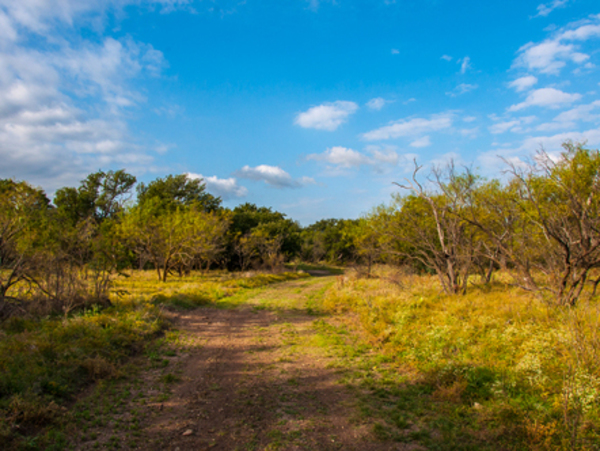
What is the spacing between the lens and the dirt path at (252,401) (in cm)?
459

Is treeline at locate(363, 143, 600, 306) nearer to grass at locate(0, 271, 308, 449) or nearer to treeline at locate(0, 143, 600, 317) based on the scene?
treeline at locate(0, 143, 600, 317)

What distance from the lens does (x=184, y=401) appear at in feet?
19.0

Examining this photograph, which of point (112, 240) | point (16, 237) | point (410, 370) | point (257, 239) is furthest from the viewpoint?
point (257, 239)

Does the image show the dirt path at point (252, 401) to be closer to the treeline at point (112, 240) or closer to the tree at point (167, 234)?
the treeline at point (112, 240)

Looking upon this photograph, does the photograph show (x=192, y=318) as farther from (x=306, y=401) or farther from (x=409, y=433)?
(x=409, y=433)

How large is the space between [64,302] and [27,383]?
6.73 metres

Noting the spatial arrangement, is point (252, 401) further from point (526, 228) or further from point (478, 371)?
point (526, 228)

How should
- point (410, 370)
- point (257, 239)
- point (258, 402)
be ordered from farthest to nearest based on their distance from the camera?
point (257, 239), point (410, 370), point (258, 402)

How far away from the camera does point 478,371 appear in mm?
6281

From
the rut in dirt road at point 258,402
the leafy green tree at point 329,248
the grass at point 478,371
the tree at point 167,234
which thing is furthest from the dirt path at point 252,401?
the leafy green tree at point 329,248

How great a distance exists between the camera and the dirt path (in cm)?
459

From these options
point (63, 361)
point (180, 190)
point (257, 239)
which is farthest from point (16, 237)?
point (180, 190)

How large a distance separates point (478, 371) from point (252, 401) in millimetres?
4304

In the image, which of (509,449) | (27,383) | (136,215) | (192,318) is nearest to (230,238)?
(136,215)
